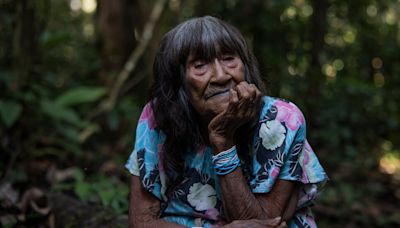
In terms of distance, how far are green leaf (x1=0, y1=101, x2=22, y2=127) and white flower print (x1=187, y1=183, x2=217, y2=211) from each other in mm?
2776

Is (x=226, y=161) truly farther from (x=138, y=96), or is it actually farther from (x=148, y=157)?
(x=138, y=96)

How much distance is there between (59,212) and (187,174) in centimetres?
159

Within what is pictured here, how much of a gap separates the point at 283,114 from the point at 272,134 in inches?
4.7

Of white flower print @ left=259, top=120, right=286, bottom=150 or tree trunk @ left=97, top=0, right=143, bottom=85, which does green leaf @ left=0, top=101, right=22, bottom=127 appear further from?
white flower print @ left=259, top=120, right=286, bottom=150

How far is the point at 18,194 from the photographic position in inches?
161

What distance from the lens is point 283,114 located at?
253 cm

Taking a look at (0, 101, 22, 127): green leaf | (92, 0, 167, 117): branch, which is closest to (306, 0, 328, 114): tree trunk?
(92, 0, 167, 117): branch

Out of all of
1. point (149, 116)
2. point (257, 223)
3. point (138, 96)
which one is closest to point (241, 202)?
point (257, 223)

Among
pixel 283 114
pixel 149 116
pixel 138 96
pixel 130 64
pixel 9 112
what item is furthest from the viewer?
pixel 138 96

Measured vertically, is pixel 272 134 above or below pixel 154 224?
above

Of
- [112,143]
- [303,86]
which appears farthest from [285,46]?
[112,143]

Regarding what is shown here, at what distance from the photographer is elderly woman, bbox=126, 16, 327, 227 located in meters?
2.36

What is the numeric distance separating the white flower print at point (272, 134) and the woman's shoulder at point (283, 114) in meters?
0.03

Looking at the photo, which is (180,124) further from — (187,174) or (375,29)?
(375,29)
